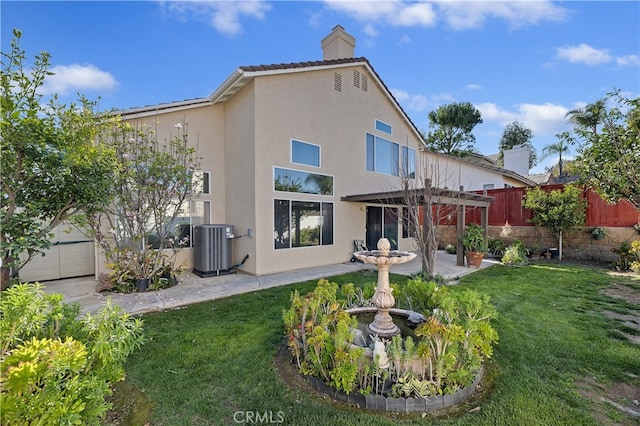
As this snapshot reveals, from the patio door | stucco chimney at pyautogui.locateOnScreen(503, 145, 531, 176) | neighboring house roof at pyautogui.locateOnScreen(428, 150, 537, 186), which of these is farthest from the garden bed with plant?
stucco chimney at pyautogui.locateOnScreen(503, 145, 531, 176)

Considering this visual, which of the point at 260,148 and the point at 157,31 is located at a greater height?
the point at 157,31

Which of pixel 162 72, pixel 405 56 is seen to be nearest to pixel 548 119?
pixel 405 56

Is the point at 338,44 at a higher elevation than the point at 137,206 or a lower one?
higher

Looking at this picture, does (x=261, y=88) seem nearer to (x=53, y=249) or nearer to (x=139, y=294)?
(x=139, y=294)

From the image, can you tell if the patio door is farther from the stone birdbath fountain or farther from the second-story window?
the stone birdbath fountain

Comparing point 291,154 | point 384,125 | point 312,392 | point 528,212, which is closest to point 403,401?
point 312,392

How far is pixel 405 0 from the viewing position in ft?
21.8

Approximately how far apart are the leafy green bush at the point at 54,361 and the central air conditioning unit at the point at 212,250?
520 centimetres

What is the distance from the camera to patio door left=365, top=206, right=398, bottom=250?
11.1 meters

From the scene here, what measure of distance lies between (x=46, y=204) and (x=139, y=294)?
11.1 ft

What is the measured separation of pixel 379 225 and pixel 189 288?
750 cm

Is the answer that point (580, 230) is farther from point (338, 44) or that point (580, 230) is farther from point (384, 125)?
point (338, 44)

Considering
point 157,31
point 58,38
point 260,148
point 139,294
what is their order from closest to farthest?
point 58,38, point 139,294, point 157,31, point 260,148

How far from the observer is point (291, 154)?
28.0 feet
